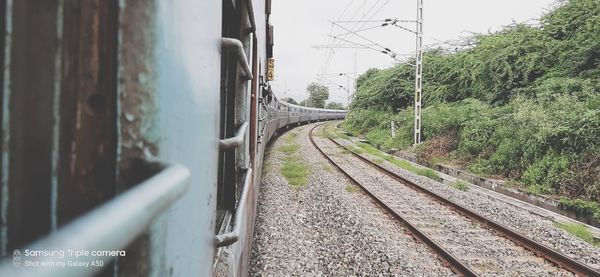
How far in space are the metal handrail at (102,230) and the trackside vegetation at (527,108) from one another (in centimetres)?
800

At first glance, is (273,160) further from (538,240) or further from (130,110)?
(130,110)

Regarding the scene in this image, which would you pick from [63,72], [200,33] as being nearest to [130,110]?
[63,72]

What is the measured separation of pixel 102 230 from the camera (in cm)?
39

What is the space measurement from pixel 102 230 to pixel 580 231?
698 cm

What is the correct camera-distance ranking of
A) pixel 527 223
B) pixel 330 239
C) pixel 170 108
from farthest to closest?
pixel 527 223 → pixel 330 239 → pixel 170 108

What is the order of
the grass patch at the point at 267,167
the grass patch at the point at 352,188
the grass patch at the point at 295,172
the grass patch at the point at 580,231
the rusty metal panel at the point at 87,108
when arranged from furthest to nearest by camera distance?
the grass patch at the point at 267,167, the grass patch at the point at 295,172, the grass patch at the point at 352,188, the grass patch at the point at 580,231, the rusty metal panel at the point at 87,108

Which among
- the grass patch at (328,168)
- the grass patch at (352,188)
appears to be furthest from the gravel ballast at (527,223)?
the grass patch at (328,168)

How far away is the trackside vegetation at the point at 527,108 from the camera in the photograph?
25.5 feet

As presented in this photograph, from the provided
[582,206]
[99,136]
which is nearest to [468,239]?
[582,206]

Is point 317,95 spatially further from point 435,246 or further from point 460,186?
point 435,246

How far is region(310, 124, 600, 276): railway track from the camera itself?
13.5ft

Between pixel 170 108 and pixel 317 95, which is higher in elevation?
pixel 317 95

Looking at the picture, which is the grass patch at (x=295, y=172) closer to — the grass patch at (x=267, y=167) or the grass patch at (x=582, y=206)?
the grass patch at (x=267, y=167)

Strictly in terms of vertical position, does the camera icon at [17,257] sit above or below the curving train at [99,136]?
below
